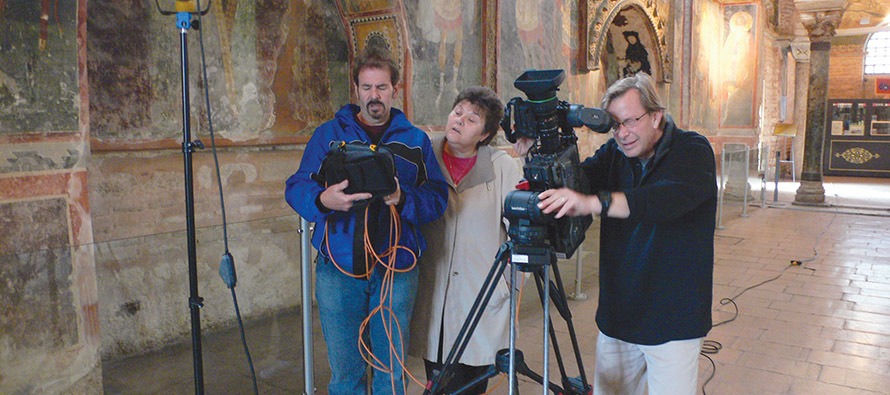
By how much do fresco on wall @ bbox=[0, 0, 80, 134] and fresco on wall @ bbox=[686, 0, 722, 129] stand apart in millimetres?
12019

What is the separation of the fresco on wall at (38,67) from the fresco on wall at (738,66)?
554 inches

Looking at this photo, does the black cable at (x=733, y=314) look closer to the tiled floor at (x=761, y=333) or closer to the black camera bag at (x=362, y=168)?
the tiled floor at (x=761, y=333)

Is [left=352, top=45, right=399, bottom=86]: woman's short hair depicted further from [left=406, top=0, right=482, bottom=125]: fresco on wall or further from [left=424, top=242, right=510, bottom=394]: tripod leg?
[left=406, top=0, right=482, bottom=125]: fresco on wall

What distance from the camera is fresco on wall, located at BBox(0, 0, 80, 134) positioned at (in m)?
2.50

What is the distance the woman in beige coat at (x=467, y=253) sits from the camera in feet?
8.27

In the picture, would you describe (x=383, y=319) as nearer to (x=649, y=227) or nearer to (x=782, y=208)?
(x=649, y=227)

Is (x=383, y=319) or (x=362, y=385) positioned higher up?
(x=383, y=319)

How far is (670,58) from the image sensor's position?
1188cm

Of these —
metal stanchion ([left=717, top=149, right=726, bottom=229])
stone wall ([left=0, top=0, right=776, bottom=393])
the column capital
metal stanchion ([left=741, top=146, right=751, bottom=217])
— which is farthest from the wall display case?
stone wall ([left=0, top=0, right=776, bottom=393])

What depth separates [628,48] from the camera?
11445mm

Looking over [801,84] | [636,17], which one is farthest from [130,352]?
[801,84]

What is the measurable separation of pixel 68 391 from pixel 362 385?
100 cm

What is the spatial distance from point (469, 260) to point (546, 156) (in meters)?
0.80

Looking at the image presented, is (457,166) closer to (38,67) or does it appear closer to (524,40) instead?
(38,67)
